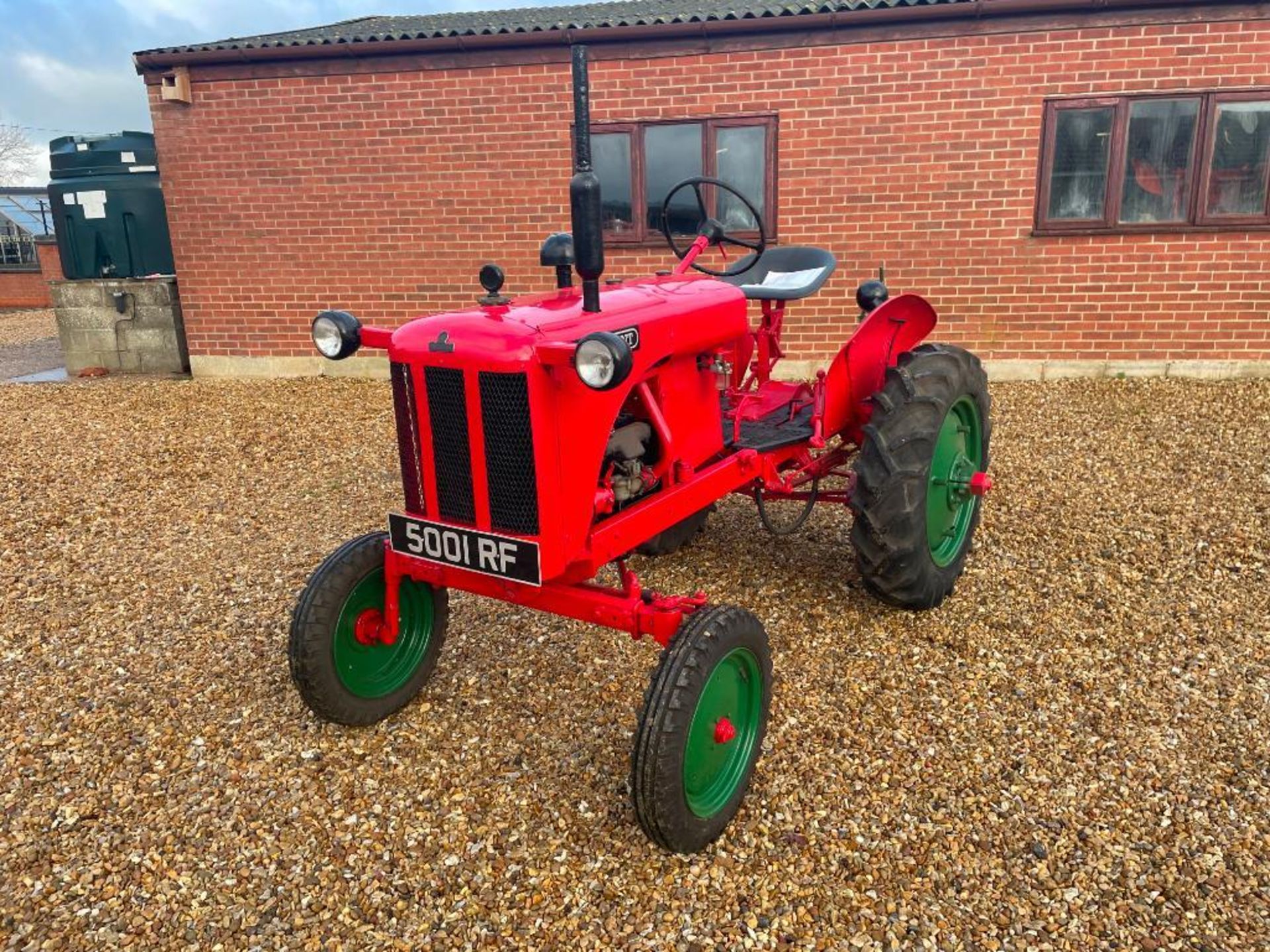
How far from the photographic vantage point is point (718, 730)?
233 cm

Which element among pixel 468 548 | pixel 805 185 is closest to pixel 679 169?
pixel 805 185

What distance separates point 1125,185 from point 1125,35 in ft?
3.63

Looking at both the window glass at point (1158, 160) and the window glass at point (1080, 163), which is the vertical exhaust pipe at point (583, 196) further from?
the window glass at point (1158, 160)

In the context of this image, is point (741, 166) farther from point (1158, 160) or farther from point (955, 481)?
point (955, 481)

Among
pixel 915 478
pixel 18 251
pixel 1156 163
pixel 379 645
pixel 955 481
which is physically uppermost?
pixel 1156 163

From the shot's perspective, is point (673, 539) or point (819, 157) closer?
point (673, 539)

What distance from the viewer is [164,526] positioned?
15.6 feet

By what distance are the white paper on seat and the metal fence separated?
18.9 meters

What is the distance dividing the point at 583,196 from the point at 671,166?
5.80 m

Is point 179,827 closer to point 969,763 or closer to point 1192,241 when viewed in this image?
point 969,763

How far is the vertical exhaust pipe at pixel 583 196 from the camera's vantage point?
2109 mm

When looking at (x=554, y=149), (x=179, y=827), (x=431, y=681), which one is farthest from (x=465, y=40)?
(x=179, y=827)

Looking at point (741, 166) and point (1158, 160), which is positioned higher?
point (741, 166)

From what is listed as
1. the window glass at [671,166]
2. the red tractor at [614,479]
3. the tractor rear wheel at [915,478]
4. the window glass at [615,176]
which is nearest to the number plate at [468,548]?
the red tractor at [614,479]
